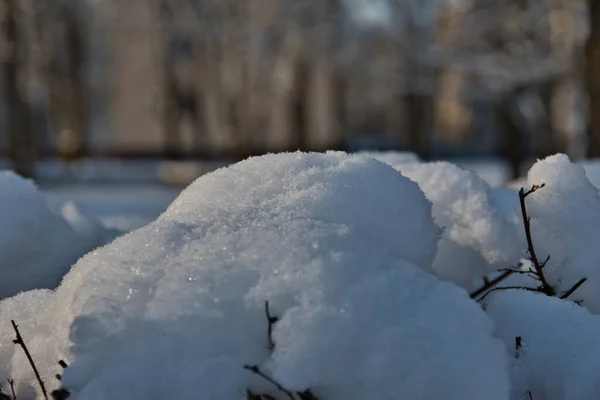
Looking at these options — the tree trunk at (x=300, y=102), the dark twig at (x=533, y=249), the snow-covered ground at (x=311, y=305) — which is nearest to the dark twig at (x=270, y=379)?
the snow-covered ground at (x=311, y=305)

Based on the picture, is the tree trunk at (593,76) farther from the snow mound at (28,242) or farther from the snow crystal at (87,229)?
the snow mound at (28,242)

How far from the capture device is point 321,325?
1631 millimetres

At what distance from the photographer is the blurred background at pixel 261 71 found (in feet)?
55.6

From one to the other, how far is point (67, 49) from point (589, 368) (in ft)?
107

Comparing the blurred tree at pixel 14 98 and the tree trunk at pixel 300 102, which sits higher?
the blurred tree at pixel 14 98

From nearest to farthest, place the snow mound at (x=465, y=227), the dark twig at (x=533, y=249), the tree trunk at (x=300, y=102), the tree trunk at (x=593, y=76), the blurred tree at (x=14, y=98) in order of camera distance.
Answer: the dark twig at (x=533, y=249) → the snow mound at (x=465, y=227) → the tree trunk at (x=593, y=76) → the blurred tree at (x=14, y=98) → the tree trunk at (x=300, y=102)

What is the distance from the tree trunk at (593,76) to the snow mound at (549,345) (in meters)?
9.96

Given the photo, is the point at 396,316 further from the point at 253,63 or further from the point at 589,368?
the point at 253,63

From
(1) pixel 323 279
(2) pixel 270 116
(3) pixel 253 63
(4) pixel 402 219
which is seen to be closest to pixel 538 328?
(4) pixel 402 219

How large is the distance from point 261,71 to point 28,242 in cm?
3004

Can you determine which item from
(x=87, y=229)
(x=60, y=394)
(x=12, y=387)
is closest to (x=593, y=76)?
(x=87, y=229)

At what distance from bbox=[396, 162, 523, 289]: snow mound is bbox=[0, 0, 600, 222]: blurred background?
9425 millimetres

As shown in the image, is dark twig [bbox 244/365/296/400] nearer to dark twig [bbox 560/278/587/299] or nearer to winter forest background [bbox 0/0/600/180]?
dark twig [bbox 560/278/587/299]

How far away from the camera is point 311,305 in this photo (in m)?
1.66
